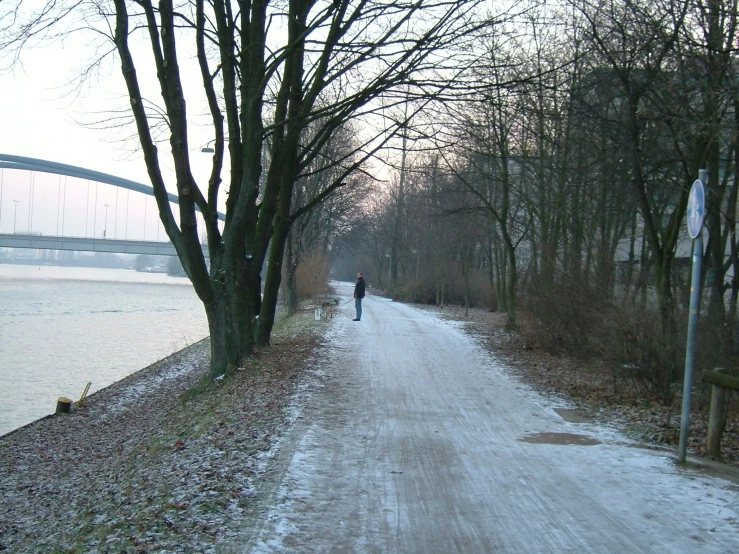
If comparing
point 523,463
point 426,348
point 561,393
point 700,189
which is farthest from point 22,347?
point 700,189

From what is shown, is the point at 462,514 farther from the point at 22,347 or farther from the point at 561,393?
the point at 22,347

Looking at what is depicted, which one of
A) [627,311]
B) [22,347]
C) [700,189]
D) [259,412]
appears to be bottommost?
[22,347]

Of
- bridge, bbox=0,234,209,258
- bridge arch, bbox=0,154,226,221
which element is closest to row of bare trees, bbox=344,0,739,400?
bridge arch, bbox=0,154,226,221

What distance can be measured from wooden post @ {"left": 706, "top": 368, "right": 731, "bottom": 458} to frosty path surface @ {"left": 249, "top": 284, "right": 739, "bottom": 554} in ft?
1.53

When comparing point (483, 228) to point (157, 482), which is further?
point (483, 228)

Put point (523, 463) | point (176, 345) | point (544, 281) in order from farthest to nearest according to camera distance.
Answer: point (176, 345)
point (544, 281)
point (523, 463)

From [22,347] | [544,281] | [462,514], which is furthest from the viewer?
[22,347]

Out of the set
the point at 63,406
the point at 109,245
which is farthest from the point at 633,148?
the point at 109,245

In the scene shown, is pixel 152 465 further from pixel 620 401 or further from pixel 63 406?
pixel 63 406

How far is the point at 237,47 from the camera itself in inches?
554

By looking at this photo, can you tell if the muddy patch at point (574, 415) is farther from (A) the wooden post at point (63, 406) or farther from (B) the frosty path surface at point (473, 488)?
(A) the wooden post at point (63, 406)

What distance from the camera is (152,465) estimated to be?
306 inches

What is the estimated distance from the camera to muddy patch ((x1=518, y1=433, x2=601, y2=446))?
8.17 meters

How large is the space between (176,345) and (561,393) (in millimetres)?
20533
